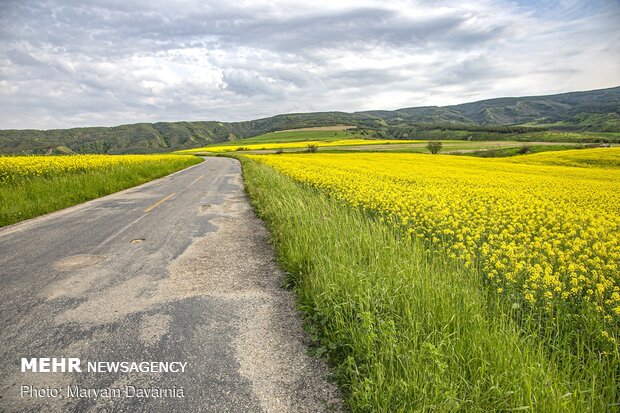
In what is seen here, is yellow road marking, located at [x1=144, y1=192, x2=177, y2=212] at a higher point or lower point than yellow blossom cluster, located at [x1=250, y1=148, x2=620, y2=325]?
higher

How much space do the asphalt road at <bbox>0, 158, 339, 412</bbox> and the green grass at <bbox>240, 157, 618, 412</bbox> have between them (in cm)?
35

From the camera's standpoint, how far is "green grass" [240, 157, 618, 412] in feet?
7.03

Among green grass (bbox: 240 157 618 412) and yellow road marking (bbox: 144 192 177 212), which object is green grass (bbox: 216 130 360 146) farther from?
green grass (bbox: 240 157 618 412)

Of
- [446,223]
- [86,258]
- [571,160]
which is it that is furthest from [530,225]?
[571,160]

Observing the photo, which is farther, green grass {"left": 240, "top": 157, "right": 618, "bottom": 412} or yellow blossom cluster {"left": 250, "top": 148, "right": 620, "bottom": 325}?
yellow blossom cluster {"left": 250, "top": 148, "right": 620, "bottom": 325}

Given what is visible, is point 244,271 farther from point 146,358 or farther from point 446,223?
point 446,223

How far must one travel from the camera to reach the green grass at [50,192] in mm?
9180

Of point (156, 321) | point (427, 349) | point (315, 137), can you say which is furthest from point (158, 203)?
point (315, 137)

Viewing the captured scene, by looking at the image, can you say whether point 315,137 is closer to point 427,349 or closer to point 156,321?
point 156,321

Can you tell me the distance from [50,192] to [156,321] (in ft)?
35.8

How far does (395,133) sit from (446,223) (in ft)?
521

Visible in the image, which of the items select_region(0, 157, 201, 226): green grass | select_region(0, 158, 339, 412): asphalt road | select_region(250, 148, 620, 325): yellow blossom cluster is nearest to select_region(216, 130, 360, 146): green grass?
select_region(0, 157, 201, 226): green grass

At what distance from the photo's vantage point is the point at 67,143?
554 ft

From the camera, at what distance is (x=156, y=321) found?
11.7 ft
